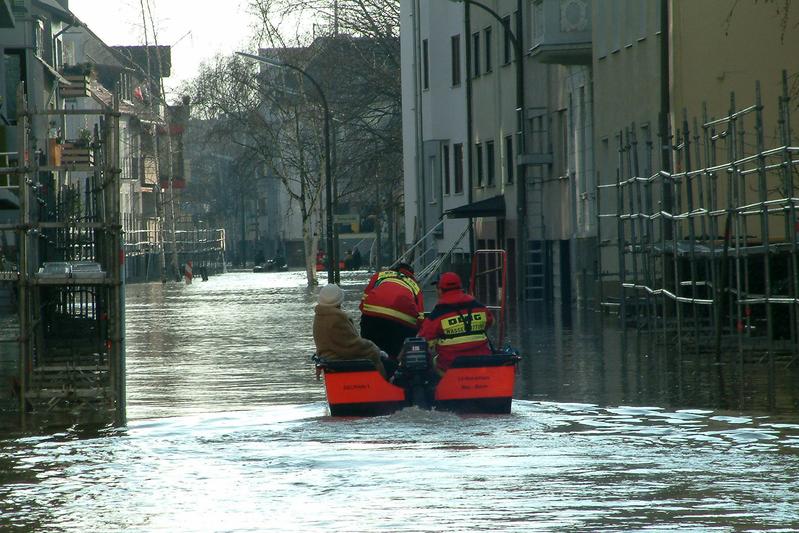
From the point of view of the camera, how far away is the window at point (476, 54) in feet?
182

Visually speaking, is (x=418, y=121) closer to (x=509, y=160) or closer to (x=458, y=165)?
(x=458, y=165)

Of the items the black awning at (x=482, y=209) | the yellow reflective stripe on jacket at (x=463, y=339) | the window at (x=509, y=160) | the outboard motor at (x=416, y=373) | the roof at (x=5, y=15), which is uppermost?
the roof at (x=5, y=15)

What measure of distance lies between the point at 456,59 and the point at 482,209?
406 inches

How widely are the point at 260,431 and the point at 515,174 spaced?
3587 cm

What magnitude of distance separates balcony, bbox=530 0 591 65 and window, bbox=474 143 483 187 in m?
11.8

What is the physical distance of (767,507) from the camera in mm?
10484

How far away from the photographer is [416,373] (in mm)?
16219

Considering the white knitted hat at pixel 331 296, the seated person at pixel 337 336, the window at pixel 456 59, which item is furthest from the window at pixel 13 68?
the seated person at pixel 337 336

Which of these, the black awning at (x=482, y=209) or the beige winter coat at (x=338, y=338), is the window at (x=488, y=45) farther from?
the beige winter coat at (x=338, y=338)

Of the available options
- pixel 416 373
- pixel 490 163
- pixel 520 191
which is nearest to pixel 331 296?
pixel 416 373

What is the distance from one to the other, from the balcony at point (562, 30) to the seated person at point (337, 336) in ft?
87.3

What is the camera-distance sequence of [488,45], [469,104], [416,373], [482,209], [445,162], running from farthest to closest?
[445,162] < [488,45] < [469,104] < [482,209] < [416,373]

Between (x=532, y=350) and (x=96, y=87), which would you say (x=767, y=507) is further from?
(x=96, y=87)

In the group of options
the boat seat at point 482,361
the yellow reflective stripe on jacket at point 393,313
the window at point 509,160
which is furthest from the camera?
the window at point 509,160
